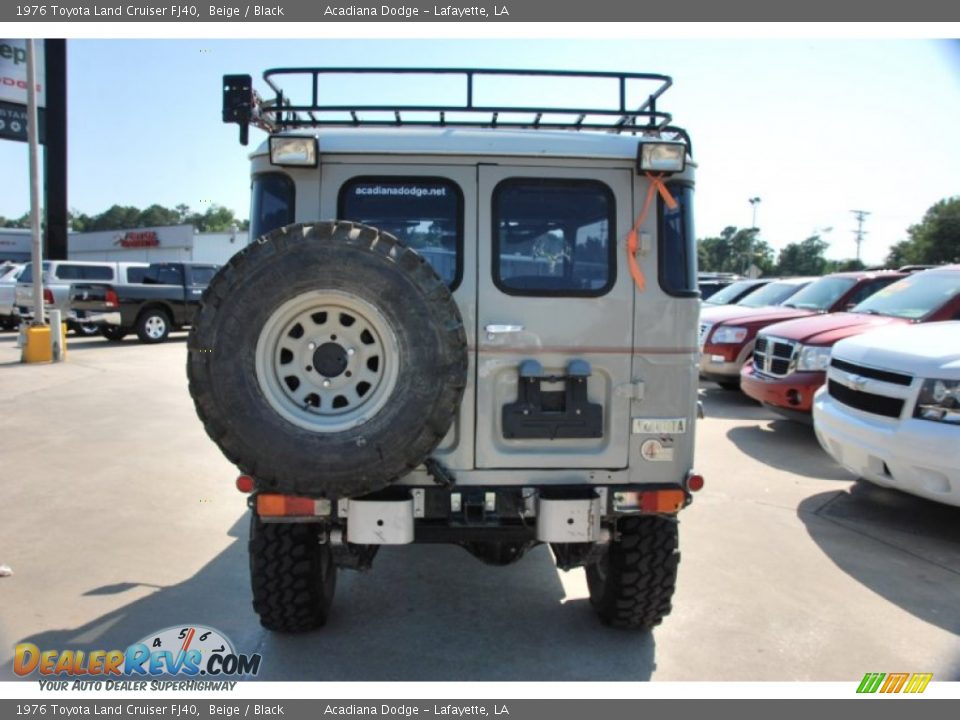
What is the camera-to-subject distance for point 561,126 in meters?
3.93

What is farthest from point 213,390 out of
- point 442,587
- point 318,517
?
point 442,587

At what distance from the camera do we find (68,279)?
17359 millimetres

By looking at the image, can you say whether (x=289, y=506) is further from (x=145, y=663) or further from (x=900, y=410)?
(x=900, y=410)

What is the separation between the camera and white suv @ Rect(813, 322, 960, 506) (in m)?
4.42

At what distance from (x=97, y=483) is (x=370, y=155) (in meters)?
4.37

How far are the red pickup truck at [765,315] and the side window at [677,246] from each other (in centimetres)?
662

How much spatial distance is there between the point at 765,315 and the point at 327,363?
28.1ft

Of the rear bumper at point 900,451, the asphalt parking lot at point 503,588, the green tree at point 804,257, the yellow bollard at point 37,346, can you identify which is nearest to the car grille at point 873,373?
the rear bumper at point 900,451

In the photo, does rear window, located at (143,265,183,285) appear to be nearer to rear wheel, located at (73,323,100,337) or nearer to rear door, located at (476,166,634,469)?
rear wheel, located at (73,323,100,337)

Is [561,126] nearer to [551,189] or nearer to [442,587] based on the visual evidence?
[551,189]

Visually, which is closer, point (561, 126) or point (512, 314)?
point (512, 314)

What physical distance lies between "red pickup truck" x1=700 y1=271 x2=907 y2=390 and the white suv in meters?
3.99

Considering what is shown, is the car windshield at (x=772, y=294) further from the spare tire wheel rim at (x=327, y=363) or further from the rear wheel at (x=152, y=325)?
the rear wheel at (x=152, y=325)

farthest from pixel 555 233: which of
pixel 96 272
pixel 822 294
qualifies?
pixel 96 272
